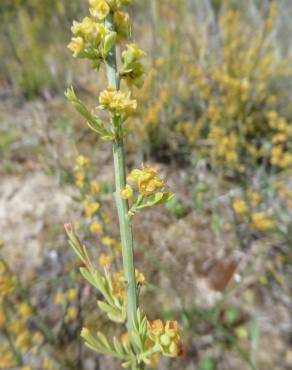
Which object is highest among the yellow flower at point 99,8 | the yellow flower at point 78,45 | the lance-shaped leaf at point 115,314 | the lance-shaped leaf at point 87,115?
the yellow flower at point 99,8

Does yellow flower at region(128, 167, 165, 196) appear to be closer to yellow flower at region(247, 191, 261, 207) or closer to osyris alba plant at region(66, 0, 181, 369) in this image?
osyris alba plant at region(66, 0, 181, 369)

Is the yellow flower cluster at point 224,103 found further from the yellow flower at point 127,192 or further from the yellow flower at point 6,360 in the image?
the yellow flower at point 127,192

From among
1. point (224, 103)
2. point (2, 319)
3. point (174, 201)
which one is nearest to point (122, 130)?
point (2, 319)

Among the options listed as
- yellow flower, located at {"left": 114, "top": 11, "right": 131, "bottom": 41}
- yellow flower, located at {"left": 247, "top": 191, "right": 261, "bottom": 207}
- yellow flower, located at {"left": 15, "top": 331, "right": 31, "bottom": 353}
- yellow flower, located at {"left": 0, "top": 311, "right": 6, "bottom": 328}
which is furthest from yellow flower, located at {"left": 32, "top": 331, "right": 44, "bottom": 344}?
yellow flower, located at {"left": 247, "top": 191, "right": 261, "bottom": 207}

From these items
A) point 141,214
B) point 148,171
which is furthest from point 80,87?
point 148,171

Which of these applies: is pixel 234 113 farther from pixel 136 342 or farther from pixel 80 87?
pixel 136 342

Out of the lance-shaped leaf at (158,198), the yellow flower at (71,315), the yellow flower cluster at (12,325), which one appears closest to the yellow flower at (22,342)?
the yellow flower cluster at (12,325)

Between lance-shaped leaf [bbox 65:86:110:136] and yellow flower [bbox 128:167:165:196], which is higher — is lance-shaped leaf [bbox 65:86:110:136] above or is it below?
above
